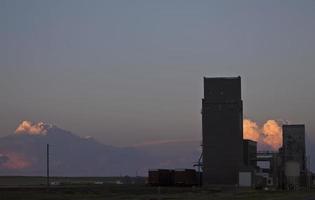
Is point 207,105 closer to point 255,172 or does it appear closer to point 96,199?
point 255,172

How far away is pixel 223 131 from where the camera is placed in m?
158

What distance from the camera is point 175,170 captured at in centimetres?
14550

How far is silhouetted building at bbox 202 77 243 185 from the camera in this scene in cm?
15825

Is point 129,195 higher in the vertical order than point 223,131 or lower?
lower

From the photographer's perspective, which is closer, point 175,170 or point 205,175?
point 175,170

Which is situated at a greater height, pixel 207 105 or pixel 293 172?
pixel 207 105

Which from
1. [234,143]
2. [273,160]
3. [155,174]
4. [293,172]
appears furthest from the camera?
[273,160]

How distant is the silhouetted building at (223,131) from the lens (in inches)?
6230

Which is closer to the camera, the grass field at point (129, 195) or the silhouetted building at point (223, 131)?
the grass field at point (129, 195)

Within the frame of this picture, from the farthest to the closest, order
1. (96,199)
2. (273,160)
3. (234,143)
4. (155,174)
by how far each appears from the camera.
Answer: (273,160) < (234,143) < (155,174) < (96,199)

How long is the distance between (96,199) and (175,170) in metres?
83.0

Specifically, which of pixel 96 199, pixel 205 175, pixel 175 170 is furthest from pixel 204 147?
pixel 96 199

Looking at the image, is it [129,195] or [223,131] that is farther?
[223,131]

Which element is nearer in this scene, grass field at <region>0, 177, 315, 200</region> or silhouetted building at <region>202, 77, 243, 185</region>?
grass field at <region>0, 177, 315, 200</region>
